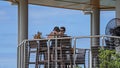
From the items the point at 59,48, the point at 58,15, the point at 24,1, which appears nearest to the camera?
the point at 59,48

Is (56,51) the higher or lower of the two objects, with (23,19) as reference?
lower

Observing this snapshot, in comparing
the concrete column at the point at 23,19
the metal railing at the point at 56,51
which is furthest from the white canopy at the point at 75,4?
the metal railing at the point at 56,51

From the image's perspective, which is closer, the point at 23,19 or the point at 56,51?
the point at 56,51

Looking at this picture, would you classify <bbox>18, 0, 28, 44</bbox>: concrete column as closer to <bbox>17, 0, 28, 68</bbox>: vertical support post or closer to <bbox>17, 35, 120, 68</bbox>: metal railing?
<bbox>17, 0, 28, 68</bbox>: vertical support post

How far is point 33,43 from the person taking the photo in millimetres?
9523

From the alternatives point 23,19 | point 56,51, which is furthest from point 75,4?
point 56,51

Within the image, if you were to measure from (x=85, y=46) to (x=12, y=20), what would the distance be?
704cm

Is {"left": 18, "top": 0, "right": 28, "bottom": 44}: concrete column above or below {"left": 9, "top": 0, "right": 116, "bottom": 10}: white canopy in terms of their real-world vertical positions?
below

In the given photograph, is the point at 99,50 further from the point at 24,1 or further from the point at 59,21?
the point at 59,21

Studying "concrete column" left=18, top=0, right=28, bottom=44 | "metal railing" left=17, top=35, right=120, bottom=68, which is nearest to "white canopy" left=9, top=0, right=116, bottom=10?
"concrete column" left=18, top=0, right=28, bottom=44

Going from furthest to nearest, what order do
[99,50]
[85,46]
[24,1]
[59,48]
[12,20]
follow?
[12,20], [24,1], [85,46], [59,48], [99,50]

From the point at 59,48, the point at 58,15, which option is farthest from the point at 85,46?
the point at 58,15

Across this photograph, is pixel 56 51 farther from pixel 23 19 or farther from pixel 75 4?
pixel 75 4

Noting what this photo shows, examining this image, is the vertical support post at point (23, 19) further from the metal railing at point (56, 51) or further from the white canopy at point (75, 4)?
the metal railing at point (56, 51)
